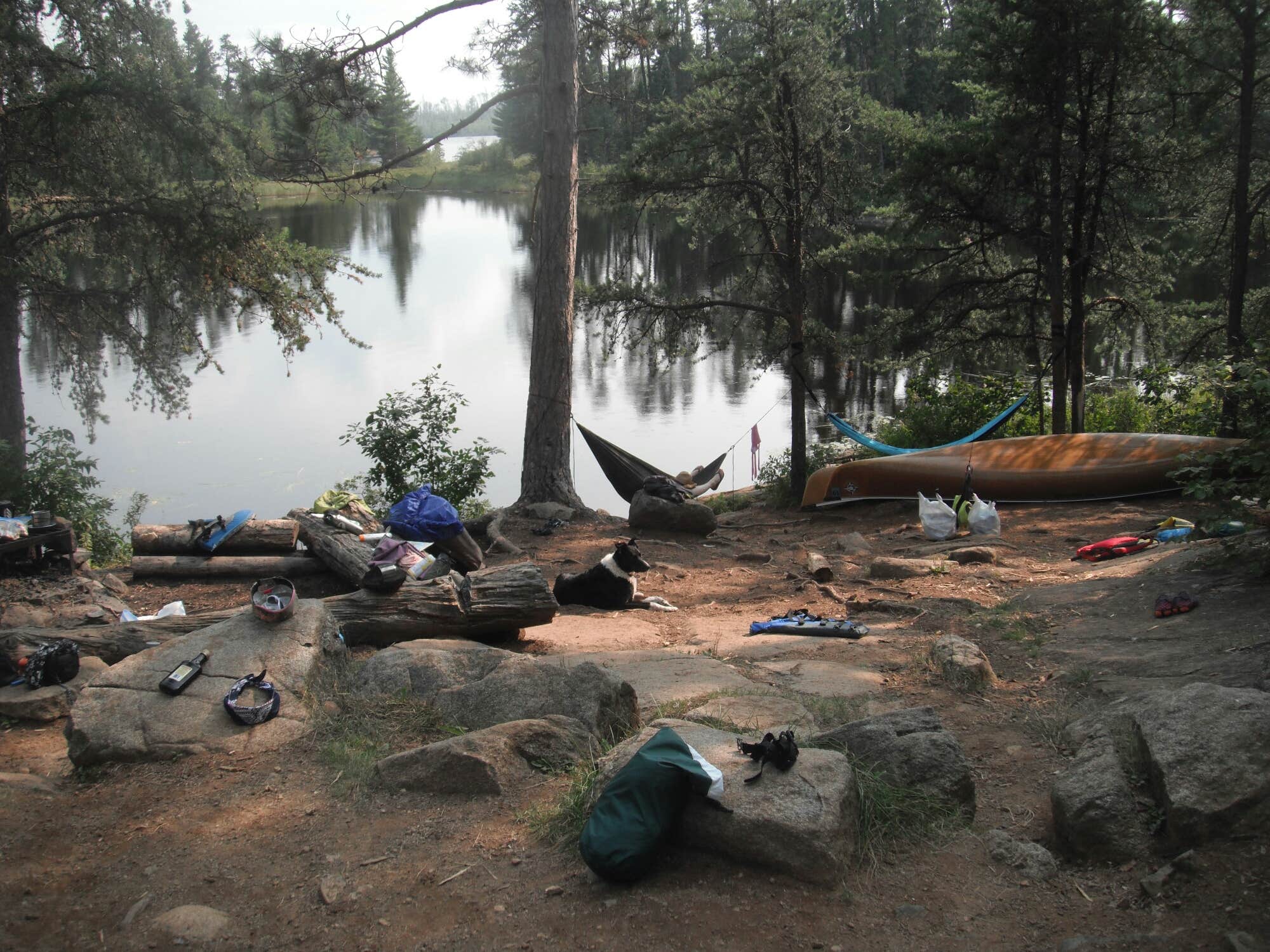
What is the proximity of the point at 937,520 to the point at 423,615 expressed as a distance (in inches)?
185

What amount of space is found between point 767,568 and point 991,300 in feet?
18.3

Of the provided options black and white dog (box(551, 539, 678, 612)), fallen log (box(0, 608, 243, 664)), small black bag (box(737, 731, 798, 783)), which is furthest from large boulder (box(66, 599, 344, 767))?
black and white dog (box(551, 539, 678, 612))

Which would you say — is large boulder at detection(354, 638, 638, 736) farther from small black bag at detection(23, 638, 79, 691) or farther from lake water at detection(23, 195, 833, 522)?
lake water at detection(23, 195, 833, 522)

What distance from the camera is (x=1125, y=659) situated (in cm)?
427

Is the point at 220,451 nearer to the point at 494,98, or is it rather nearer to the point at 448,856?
the point at 494,98

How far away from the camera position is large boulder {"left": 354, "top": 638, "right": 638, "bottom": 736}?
3863 millimetres

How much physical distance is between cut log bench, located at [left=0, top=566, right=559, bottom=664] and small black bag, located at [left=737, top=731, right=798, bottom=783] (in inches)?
104

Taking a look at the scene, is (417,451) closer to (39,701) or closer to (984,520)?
(984,520)

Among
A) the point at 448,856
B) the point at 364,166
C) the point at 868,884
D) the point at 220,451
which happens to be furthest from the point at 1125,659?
the point at 220,451

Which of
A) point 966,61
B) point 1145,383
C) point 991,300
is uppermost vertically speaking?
point 966,61

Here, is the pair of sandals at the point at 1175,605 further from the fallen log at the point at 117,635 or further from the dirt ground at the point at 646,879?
the fallen log at the point at 117,635

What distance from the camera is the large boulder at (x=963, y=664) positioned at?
4297mm

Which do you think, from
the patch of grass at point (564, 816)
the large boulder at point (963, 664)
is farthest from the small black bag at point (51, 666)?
the large boulder at point (963, 664)

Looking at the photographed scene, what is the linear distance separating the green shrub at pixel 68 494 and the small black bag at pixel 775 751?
276 inches
